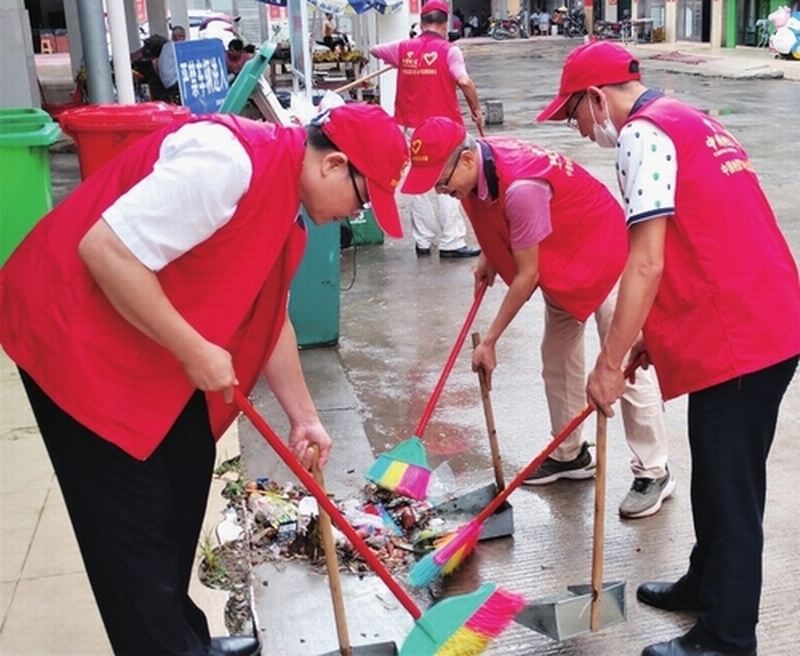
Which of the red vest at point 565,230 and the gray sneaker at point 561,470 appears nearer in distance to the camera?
the red vest at point 565,230

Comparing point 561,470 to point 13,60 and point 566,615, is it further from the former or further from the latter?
point 13,60

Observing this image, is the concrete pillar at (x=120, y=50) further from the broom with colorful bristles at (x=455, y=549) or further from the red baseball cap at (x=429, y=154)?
the broom with colorful bristles at (x=455, y=549)

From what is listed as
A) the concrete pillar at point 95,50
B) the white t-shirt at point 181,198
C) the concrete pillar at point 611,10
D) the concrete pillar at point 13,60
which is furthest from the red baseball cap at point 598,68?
the concrete pillar at point 611,10

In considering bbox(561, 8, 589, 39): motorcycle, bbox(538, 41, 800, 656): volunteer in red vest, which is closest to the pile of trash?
bbox(538, 41, 800, 656): volunteer in red vest

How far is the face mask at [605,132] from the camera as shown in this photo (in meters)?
3.02

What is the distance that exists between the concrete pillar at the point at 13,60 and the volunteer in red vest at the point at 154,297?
655 centimetres

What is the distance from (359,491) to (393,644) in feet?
4.22

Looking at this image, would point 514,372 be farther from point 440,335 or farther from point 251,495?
point 251,495

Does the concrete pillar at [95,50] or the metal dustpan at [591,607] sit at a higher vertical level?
the concrete pillar at [95,50]

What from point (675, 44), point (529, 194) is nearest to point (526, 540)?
point (529, 194)

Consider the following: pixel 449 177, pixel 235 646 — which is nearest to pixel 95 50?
pixel 449 177

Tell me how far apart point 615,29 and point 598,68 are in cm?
4065

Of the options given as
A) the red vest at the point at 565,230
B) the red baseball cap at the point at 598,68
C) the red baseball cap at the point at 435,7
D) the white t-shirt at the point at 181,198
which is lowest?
the red vest at the point at 565,230

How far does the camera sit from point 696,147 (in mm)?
2734
